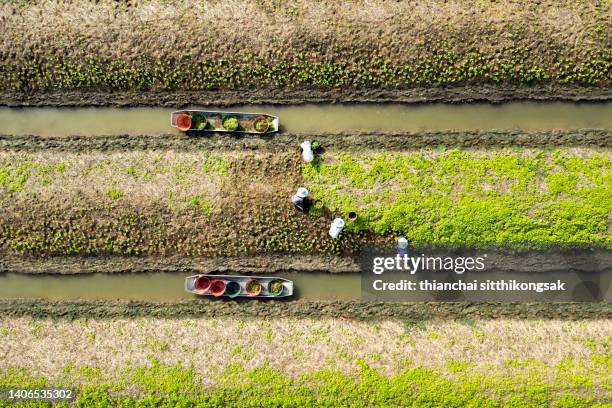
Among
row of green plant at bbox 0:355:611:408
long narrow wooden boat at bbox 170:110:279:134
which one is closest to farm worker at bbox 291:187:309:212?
long narrow wooden boat at bbox 170:110:279:134

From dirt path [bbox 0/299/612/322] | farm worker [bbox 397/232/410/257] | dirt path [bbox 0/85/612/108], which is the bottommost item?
dirt path [bbox 0/299/612/322]

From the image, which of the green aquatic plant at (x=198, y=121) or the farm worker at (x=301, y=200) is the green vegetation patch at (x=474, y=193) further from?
the green aquatic plant at (x=198, y=121)

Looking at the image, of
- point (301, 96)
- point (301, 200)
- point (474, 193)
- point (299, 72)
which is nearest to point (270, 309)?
point (301, 200)

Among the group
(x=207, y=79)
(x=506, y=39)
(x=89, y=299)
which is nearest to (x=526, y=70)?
(x=506, y=39)

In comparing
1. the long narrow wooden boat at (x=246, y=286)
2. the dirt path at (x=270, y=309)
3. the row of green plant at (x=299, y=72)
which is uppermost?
the row of green plant at (x=299, y=72)

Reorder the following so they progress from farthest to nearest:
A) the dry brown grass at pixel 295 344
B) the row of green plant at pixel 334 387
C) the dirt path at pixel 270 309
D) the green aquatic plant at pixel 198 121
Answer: the green aquatic plant at pixel 198 121 < the dirt path at pixel 270 309 < the dry brown grass at pixel 295 344 < the row of green plant at pixel 334 387

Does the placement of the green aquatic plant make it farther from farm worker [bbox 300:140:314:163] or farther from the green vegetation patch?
the green vegetation patch

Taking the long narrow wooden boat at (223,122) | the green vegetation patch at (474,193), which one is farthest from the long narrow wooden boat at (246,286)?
the long narrow wooden boat at (223,122)
